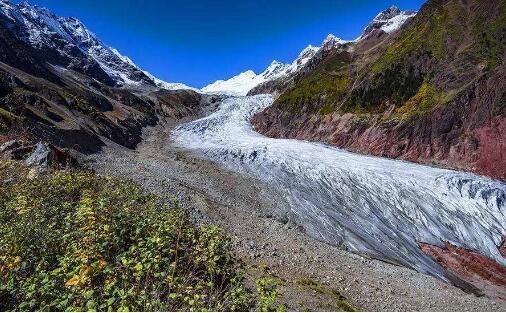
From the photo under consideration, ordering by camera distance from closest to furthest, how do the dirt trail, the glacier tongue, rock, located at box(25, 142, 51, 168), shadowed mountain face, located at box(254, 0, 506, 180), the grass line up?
the grass, the dirt trail, rock, located at box(25, 142, 51, 168), the glacier tongue, shadowed mountain face, located at box(254, 0, 506, 180)

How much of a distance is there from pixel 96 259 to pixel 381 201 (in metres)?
37.5

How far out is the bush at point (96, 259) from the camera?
8.84m

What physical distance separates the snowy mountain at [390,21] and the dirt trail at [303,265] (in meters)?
118

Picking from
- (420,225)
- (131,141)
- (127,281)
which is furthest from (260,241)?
(131,141)

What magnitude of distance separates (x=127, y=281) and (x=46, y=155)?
21.9m

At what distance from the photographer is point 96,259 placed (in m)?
10.6

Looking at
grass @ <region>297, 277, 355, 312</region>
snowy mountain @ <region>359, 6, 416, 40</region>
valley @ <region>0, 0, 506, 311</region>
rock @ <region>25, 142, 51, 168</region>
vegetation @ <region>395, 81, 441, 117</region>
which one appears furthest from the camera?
snowy mountain @ <region>359, 6, 416, 40</region>

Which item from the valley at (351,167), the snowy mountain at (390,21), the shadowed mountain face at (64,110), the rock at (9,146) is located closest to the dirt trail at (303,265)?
the valley at (351,167)

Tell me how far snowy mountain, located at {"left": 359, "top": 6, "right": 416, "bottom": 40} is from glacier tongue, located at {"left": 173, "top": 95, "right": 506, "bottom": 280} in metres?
95.1

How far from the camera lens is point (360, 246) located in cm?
3284

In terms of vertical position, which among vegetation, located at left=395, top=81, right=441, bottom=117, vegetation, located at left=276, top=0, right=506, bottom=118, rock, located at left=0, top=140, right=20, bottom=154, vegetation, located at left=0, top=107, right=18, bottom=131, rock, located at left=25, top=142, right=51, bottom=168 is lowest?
rock, located at left=25, top=142, right=51, bottom=168

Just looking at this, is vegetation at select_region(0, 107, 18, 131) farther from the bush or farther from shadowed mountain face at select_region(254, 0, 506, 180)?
shadowed mountain face at select_region(254, 0, 506, 180)

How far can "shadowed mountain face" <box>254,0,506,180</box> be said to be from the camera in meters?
58.5

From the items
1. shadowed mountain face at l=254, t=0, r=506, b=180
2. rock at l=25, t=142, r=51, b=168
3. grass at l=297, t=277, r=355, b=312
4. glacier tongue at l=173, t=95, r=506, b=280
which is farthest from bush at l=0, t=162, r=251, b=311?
shadowed mountain face at l=254, t=0, r=506, b=180
